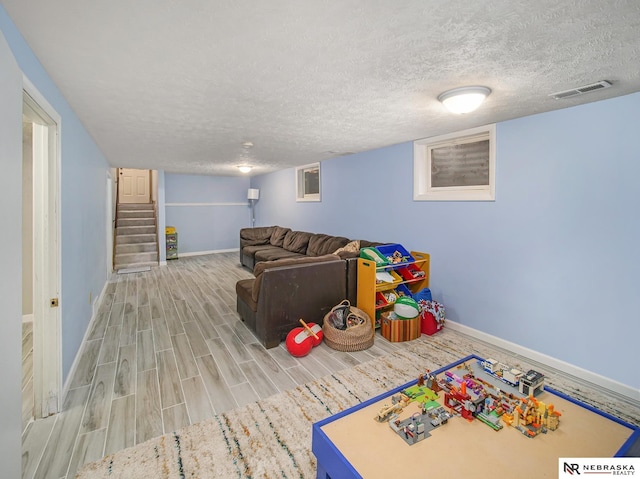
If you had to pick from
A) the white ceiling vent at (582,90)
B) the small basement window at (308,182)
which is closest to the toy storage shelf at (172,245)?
the small basement window at (308,182)

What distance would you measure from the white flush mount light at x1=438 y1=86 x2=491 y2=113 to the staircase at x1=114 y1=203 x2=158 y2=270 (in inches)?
278

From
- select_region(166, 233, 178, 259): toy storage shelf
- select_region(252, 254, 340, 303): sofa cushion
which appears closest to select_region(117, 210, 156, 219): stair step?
select_region(166, 233, 178, 259): toy storage shelf

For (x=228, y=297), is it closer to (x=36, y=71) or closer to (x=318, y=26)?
(x=36, y=71)

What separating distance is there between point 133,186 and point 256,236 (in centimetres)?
492

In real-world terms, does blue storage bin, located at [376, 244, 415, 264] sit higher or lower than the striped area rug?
higher

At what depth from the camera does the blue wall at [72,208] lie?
172 cm

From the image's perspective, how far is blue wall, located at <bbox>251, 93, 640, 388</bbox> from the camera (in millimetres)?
2311

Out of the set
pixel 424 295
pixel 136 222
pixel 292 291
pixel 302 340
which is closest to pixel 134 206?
pixel 136 222

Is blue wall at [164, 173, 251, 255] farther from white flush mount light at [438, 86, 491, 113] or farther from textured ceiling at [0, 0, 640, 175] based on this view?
white flush mount light at [438, 86, 491, 113]

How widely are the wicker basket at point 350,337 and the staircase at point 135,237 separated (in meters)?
5.69

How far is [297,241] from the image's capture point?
598 centimetres

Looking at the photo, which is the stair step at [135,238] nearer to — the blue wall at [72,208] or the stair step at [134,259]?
the stair step at [134,259]

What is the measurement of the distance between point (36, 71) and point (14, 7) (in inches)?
21.9

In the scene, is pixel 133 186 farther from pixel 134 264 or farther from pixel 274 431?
pixel 274 431
